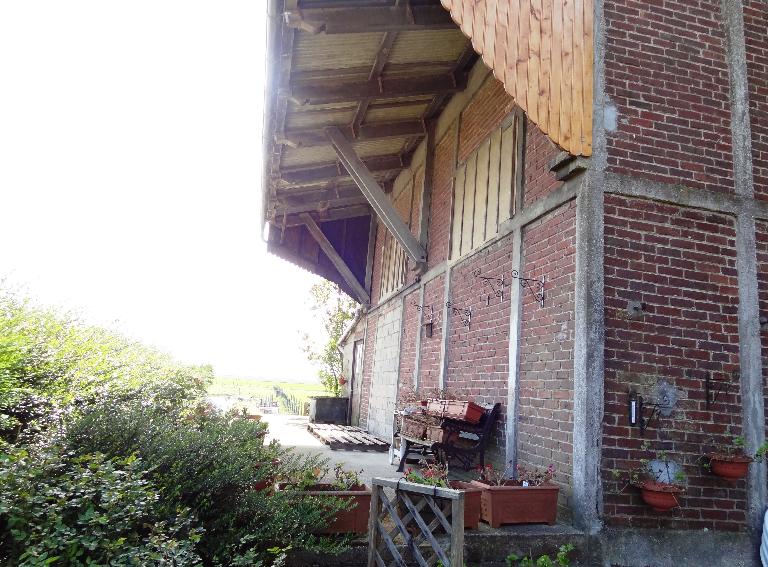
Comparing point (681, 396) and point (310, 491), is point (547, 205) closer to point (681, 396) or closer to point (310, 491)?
point (681, 396)

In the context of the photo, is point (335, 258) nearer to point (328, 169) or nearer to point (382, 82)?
point (328, 169)

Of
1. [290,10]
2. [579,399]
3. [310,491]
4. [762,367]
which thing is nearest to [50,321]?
[310,491]

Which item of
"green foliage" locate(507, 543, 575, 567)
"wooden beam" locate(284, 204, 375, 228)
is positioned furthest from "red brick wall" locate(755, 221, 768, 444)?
"wooden beam" locate(284, 204, 375, 228)

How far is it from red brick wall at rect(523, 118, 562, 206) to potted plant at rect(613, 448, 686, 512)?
2365 mm

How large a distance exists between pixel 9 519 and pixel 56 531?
0.57 feet

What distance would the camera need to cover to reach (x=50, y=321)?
4629 mm

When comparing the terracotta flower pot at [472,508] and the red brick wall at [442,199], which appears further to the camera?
the red brick wall at [442,199]

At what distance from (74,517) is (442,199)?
22.5ft

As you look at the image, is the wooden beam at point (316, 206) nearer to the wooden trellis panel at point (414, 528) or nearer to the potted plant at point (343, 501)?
the potted plant at point (343, 501)

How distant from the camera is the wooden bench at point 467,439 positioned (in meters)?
5.33

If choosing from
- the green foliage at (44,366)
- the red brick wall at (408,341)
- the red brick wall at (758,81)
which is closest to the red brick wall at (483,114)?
the red brick wall at (758,81)

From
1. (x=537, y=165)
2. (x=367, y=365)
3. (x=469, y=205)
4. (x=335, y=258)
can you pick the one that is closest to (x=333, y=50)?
(x=469, y=205)

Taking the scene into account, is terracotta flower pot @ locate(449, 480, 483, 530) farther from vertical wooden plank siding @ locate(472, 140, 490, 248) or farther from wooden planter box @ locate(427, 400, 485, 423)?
vertical wooden plank siding @ locate(472, 140, 490, 248)

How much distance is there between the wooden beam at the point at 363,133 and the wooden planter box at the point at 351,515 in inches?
210
